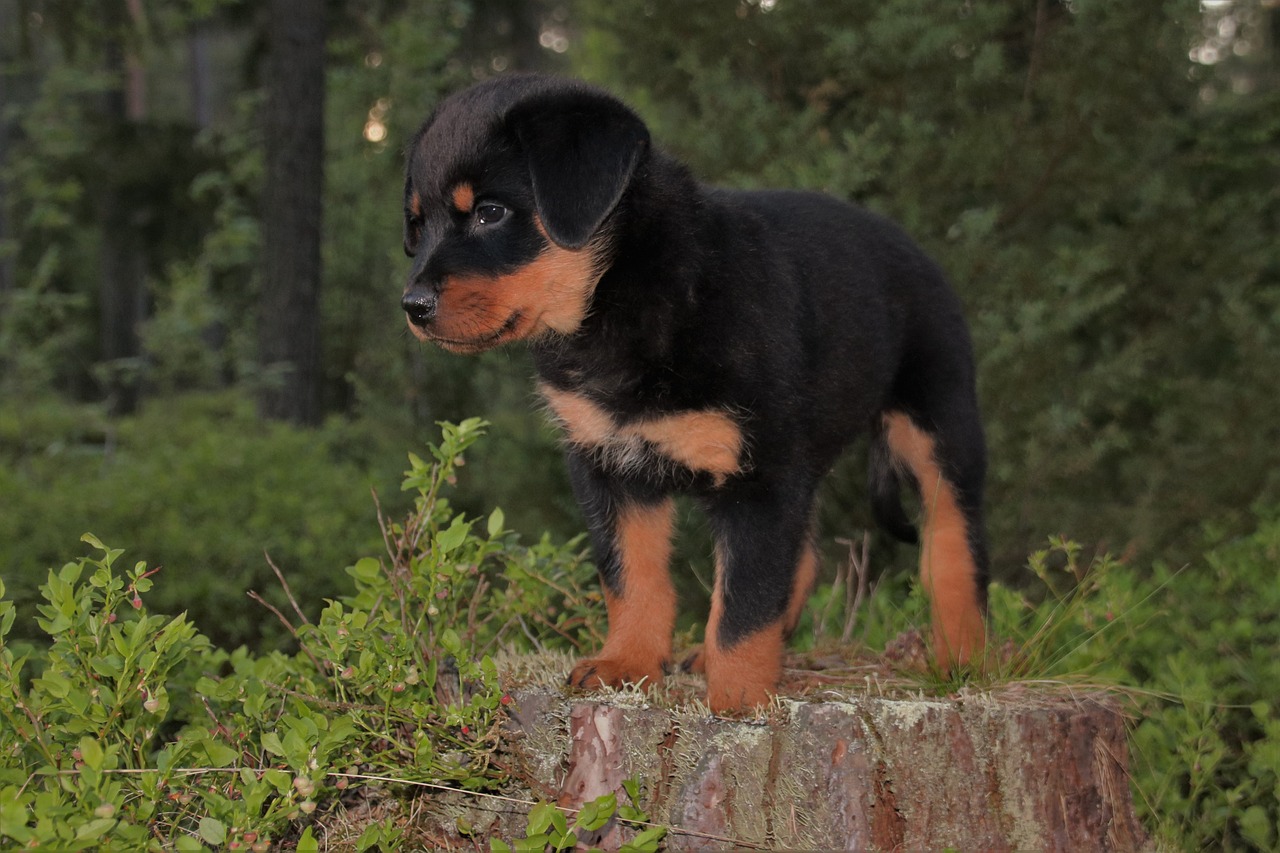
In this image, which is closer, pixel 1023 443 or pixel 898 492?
pixel 898 492

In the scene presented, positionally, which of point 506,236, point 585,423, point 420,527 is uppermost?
point 506,236

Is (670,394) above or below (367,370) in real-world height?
above

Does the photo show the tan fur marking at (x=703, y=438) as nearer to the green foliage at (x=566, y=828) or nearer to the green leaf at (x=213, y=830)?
the green foliage at (x=566, y=828)

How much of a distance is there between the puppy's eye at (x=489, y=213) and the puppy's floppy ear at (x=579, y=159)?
6.4 inches

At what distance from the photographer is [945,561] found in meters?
4.10

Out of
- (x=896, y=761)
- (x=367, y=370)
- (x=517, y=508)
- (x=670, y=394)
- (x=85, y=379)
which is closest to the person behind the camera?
(x=896, y=761)

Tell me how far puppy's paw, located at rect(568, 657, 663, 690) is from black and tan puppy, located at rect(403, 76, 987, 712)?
1cm

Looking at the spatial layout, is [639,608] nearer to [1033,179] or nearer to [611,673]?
[611,673]

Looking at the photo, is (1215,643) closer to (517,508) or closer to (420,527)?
(420,527)

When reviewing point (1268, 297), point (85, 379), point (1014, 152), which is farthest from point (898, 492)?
point (85, 379)

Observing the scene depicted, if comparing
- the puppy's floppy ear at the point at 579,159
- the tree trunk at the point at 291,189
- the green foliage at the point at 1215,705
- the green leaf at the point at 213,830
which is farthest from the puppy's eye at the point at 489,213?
the tree trunk at the point at 291,189

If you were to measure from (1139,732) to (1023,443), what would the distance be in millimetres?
2174

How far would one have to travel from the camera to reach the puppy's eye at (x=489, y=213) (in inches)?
131

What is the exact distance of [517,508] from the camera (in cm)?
707
